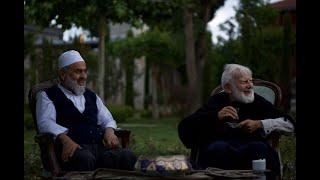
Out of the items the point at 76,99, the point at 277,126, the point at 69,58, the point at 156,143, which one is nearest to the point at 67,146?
the point at 76,99

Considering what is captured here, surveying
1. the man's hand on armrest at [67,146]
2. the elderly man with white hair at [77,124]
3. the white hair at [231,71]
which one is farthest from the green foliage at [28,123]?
the man's hand on armrest at [67,146]

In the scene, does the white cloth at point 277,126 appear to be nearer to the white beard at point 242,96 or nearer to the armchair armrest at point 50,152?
the white beard at point 242,96

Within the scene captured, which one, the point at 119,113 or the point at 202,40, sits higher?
the point at 202,40

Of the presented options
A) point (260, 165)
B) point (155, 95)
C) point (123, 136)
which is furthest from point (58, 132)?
point (155, 95)

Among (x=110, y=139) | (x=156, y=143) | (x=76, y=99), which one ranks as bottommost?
(x=156, y=143)

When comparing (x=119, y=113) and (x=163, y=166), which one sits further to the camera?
(x=119, y=113)

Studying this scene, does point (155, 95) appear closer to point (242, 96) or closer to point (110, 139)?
point (242, 96)

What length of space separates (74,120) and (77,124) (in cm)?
3

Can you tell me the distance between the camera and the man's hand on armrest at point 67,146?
3.56m

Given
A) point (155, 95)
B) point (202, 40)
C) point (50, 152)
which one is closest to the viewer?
point (50, 152)

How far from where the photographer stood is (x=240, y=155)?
371 centimetres

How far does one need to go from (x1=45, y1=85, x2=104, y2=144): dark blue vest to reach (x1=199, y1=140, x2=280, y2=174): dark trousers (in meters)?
0.73

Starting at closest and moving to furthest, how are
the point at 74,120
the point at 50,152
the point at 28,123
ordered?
the point at 50,152, the point at 74,120, the point at 28,123
